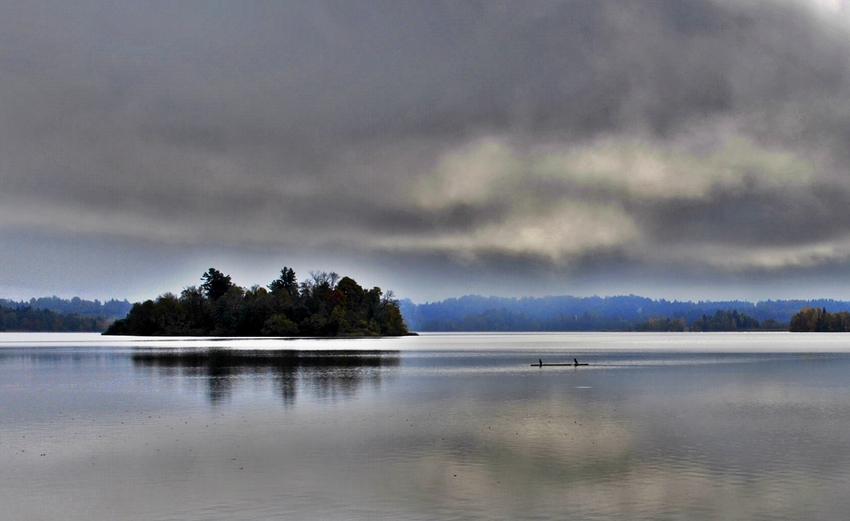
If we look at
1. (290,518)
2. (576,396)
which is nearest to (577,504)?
(290,518)

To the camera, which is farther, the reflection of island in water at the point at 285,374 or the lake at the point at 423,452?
the reflection of island in water at the point at 285,374

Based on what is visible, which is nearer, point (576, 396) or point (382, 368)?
point (576, 396)

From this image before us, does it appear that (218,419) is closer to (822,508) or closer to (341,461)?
(341,461)

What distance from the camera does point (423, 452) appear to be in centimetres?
2698

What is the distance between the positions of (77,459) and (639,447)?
19.6 meters

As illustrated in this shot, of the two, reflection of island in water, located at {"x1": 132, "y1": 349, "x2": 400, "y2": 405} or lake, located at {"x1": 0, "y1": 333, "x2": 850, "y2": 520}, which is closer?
lake, located at {"x1": 0, "y1": 333, "x2": 850, "y2": 520}

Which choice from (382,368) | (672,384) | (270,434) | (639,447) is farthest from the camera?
(382,368)

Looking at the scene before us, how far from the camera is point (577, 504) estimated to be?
19.7 meters

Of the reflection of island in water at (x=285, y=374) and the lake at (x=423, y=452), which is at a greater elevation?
the reflection of island in water at (x=285, y=374)

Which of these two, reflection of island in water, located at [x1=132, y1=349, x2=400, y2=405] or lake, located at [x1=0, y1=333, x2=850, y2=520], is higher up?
reflection of island in water, located at [x1=132, y1=349, x2=400, y2=405]

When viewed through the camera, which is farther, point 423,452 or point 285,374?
point 285,374

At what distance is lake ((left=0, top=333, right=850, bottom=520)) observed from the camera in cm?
1978

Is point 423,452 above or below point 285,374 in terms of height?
below

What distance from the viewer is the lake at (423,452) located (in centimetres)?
1978
